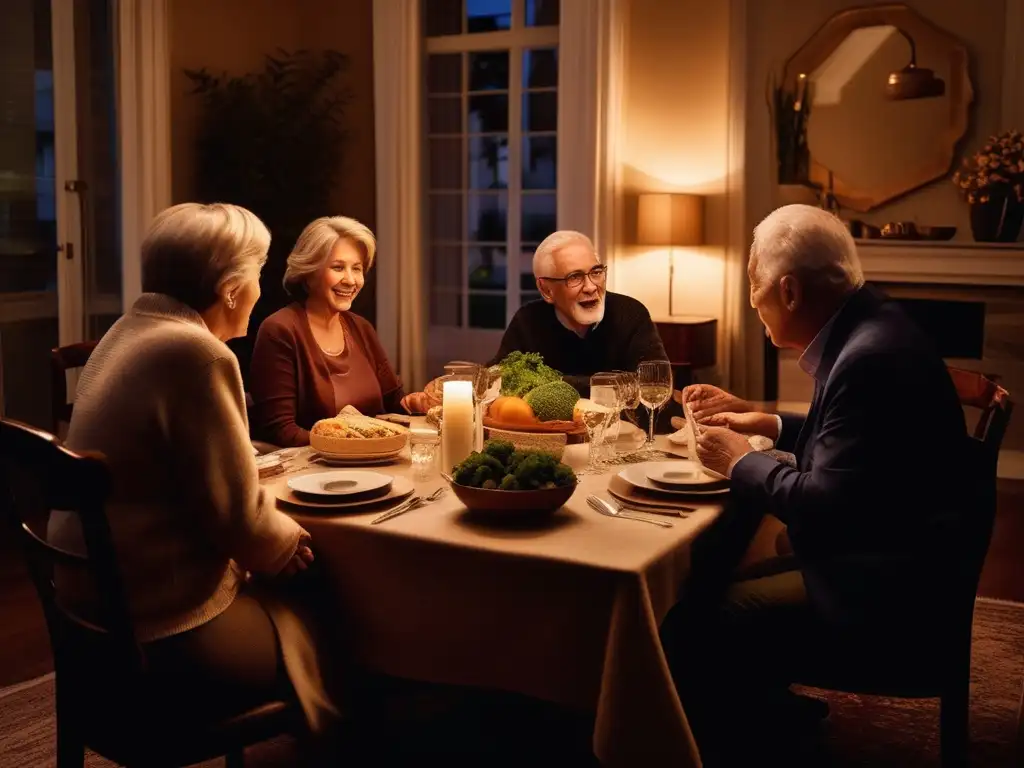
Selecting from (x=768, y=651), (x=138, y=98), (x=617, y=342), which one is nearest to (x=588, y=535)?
(x=768, y=651)

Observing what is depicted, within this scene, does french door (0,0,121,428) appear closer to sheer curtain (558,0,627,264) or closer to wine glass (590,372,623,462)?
sheer curtain (558,0,627,264)

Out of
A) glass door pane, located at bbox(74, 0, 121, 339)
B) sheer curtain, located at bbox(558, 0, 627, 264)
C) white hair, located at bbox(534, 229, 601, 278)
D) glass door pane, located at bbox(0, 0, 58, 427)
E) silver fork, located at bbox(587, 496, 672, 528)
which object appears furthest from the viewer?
sheer curtain, located at bbox(558, 0, 627, 264)

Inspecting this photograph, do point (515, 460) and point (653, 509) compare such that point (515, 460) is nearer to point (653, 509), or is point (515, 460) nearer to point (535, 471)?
point (535, 471)

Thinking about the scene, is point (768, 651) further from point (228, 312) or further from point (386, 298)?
point (386, 298)

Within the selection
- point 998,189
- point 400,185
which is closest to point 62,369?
point 400,185

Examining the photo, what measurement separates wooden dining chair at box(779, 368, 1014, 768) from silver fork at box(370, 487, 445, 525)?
2.40ft

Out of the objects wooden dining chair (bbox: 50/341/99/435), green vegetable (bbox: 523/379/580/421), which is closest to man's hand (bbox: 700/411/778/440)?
green vegetable (bbox: 523/379/580/421)

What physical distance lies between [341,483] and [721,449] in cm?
71

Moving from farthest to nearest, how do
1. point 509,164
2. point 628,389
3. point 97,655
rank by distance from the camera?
point 509,164 < point 628,389 < point 97,655

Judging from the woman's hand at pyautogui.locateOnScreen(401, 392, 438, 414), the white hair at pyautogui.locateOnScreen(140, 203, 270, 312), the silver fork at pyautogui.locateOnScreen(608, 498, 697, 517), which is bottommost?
the silver fork at pyautogui.locateOnScreen(608, 498, 697, 517)

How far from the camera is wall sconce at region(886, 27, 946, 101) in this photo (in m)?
5.61

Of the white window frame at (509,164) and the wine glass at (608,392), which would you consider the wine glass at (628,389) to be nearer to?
the wine glass at (608,392)

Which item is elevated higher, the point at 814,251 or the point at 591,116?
the point at 591,116

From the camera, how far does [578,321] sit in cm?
346
